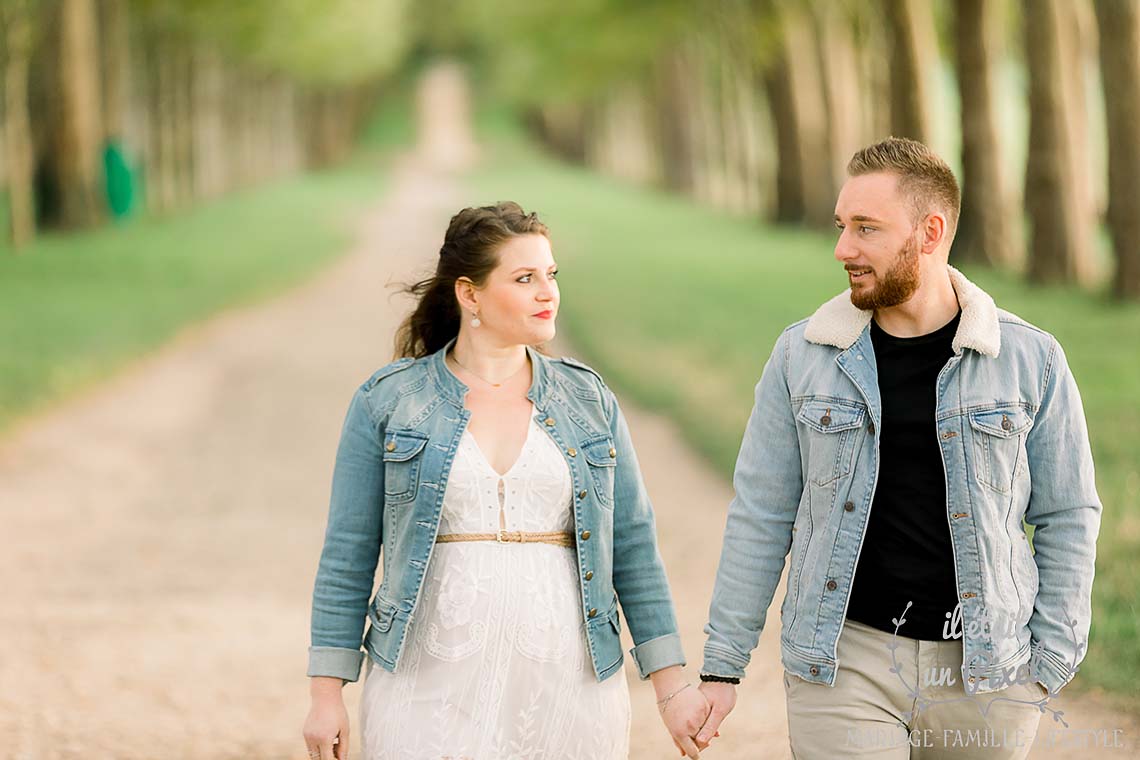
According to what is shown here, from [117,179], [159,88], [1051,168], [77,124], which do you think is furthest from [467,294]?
[159,88]

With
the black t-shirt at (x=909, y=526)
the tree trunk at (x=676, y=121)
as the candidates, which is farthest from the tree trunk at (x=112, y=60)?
the black t-shirt at (x=909, y=526)

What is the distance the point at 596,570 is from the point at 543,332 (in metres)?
0.59

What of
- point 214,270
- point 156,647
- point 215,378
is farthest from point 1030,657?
point 214,270

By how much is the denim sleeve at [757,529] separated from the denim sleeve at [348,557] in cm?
85

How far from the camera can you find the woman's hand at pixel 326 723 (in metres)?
3.57

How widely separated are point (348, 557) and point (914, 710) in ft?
4.49

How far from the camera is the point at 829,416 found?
3436 millimetres

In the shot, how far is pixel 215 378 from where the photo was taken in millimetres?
15602

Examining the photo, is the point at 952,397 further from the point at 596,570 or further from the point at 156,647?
the point at 156,647

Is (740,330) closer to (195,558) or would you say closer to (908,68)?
(908,68)

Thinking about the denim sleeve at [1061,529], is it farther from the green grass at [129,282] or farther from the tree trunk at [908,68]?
the tree trunk at [908,68]

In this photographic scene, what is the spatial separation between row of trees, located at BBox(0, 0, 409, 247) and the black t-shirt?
2175 centimetres

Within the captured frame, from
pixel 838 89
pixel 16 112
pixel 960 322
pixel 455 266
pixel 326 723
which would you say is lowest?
pixel 326 723

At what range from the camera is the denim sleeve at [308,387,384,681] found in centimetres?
365
